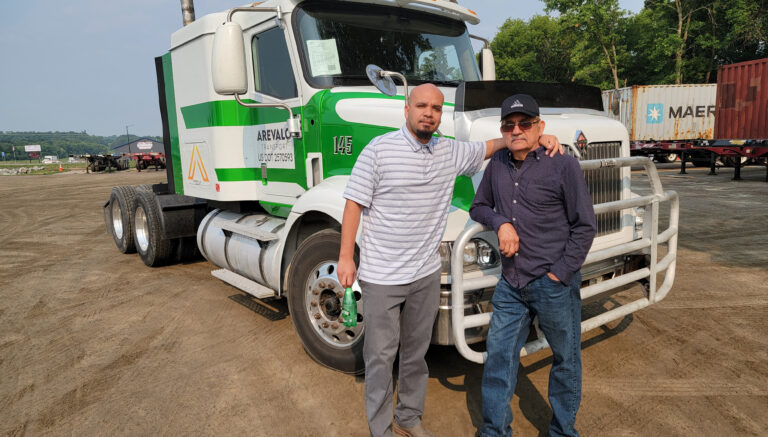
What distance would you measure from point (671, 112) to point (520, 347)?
2457cm

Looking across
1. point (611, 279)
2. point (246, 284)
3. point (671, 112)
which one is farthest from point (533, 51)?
point (611, 279)

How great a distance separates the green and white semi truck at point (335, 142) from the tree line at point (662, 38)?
33.4 m

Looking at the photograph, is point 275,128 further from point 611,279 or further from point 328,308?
point 611,279

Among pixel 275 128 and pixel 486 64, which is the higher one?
pixel 486 64

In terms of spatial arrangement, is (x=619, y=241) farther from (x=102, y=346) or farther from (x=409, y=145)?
(x=102, y=346)

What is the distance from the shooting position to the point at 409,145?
2.66 metres

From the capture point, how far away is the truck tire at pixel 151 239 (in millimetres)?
6902

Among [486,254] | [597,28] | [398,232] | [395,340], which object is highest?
[597,28]

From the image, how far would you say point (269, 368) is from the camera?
13.1ft

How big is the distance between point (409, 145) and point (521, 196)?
2.01 feet

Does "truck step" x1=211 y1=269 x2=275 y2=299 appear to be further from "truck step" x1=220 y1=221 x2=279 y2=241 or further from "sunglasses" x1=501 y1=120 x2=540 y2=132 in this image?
"sunglasses" x1=501 y1=120 x2=540 y2=132

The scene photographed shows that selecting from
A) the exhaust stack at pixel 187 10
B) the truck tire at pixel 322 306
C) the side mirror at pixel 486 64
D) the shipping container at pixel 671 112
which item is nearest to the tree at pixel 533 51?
the shipping container at pixel 671 112

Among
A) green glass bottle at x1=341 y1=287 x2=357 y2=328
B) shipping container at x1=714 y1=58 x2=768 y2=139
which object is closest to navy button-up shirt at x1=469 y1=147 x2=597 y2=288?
green glass bottle at x1=341 y1=287 x2=357 y2=328

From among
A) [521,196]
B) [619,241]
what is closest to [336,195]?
[521,196]
